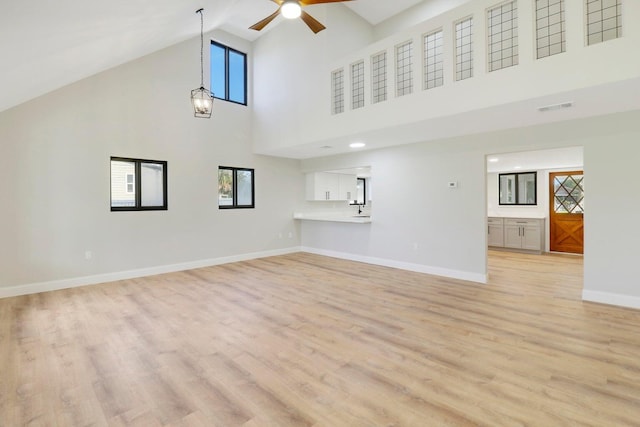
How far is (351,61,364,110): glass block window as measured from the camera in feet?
16.5

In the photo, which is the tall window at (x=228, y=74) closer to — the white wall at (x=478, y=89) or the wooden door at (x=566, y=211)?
the white wall at (x=478, y=89)

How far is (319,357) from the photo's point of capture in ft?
8.66

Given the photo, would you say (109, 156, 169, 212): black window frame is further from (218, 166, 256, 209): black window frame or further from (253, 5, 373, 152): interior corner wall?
(253, 5, 373, 152): interior corner wall

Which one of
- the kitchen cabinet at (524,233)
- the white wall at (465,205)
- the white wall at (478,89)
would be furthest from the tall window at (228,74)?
the kitchen cabinet at (524,233)

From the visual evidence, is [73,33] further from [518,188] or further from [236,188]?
[518,188]

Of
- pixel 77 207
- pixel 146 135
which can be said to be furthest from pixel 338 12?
A: pixel 77 207

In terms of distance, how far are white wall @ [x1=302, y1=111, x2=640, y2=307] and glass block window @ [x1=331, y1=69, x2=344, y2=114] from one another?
145cm

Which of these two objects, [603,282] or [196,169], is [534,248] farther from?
[196,169]

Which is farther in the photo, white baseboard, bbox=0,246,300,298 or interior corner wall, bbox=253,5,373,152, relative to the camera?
interior corner wall, bbox=253,5,373,152

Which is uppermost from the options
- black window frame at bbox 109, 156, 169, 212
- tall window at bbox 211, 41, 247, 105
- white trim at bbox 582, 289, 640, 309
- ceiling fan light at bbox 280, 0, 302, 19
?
tall window at bbox 211, 41, 247, 105

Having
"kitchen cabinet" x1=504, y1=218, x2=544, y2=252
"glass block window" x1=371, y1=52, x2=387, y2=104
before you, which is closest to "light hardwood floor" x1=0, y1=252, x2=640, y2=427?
"glass block window" x1=371, y1=52, x2=387, y2=104

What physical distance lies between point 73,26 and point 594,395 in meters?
4.65

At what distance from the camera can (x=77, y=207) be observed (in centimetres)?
484

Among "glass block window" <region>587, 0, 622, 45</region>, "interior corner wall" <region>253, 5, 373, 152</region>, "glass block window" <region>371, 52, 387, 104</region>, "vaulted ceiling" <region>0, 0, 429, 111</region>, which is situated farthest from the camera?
"interior corner wall" <region>253, 5, 373, 152</region>
